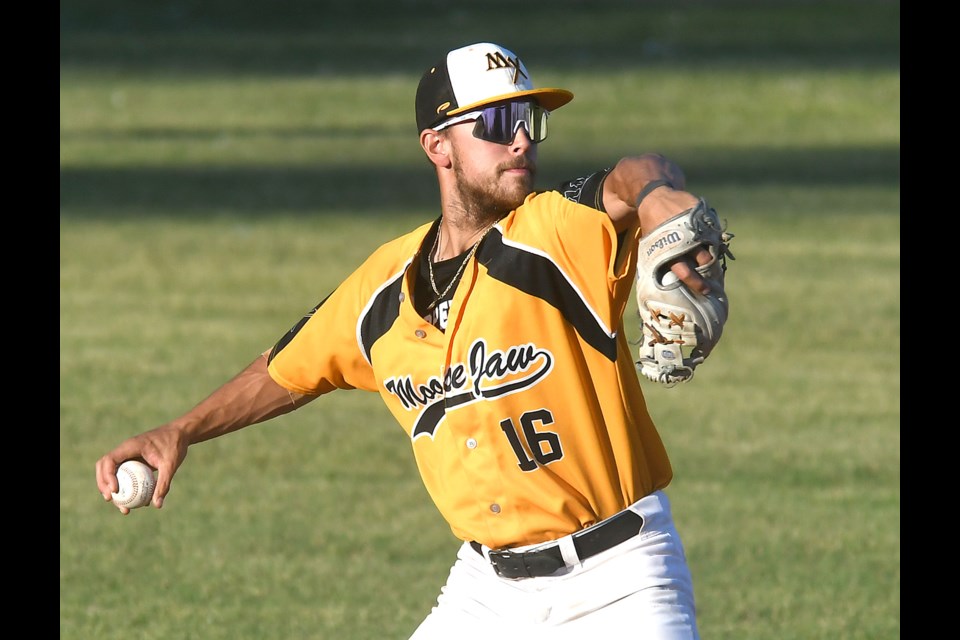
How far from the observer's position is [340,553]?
10.3 metres

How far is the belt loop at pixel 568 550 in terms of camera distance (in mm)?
5859

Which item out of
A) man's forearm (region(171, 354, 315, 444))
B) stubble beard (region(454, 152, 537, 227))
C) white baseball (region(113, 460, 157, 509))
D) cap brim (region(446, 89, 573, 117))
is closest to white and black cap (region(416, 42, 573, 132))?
cap brim (region(446, 89, 573, 117))

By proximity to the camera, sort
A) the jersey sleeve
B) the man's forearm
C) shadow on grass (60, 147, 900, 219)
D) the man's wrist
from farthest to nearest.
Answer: shadow on grass (60, 147, 900, 219) → the man's forearm → the jersey sleeve → the man's wrist

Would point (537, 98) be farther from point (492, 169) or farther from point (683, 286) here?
point (683, 286)

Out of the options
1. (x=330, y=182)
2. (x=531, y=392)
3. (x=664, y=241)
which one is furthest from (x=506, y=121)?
(x=330, y=182)

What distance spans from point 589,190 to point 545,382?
65 centimetres

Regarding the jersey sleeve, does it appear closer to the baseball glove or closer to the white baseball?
the baseball glove

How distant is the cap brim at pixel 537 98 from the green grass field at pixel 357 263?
367cm

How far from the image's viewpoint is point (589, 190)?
5.74 m

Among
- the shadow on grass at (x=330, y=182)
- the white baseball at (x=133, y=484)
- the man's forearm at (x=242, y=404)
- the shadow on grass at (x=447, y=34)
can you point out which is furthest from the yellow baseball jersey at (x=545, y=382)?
the shadow on grass at (x=447, y=34)

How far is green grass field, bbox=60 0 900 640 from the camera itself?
988 cm

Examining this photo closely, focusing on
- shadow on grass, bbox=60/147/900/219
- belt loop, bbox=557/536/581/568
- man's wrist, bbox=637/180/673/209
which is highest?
man's wrist, bbox=637/180/673/209

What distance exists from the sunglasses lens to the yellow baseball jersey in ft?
0.73
